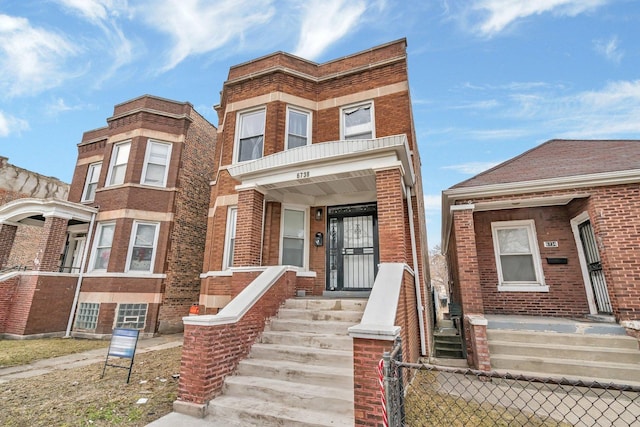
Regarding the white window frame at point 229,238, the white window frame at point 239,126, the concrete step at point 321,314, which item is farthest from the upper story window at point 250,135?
the concrete step at point 321,314

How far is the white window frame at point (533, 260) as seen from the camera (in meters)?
7.50

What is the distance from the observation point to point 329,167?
20.8 ft

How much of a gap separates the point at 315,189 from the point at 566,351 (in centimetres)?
623

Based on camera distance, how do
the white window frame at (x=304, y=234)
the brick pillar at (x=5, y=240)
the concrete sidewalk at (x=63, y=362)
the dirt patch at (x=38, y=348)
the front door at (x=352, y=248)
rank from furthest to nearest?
the brick pillar at (x=5, y=240)
the white window frame at (x=304, y=234)
the front door at (x=352, y=248)
the dirt patch at (x=38, y=348)
the concrete sidewalk at (x=63, y=362)

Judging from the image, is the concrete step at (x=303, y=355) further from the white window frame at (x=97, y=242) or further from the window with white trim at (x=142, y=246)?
the white window frame at (x=97, y=242)

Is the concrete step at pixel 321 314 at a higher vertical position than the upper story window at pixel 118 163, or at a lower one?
lower

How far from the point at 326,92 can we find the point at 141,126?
821cm

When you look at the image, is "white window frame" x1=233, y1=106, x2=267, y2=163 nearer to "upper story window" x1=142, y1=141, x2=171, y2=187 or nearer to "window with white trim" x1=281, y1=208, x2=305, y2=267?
"window with white trim" x1=281, y1=208, x2=305, y2=267

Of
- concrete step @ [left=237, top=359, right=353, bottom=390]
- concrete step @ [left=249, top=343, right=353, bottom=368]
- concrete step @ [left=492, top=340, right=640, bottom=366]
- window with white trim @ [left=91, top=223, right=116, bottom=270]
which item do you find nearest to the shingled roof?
concrete step @ [left=492, top=340, right=640, bottom=366]

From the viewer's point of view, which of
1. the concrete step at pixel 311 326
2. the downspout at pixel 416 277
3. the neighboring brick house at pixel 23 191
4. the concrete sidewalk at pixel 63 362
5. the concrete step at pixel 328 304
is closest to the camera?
the concrete step at pixel 311 326

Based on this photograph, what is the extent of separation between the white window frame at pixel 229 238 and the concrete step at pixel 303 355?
379 centimetres

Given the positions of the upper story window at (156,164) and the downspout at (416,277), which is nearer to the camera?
the downspout at (416,277)

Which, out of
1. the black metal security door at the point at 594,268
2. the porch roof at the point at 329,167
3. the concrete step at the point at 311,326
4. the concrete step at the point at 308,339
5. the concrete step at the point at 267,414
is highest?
the porch roof at the point at 329,167

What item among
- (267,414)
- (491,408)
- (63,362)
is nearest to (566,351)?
(491,408)
